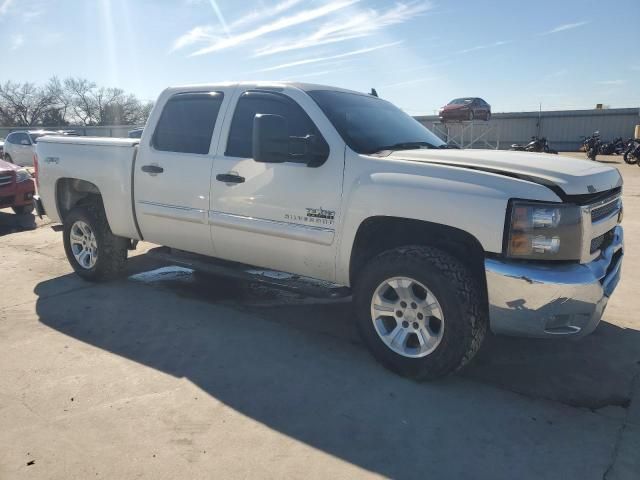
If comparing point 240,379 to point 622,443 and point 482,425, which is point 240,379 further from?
point 622,443

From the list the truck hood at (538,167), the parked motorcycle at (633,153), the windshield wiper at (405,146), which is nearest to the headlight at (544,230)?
the truck hood at (538,167)

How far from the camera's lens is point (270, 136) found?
138 inches

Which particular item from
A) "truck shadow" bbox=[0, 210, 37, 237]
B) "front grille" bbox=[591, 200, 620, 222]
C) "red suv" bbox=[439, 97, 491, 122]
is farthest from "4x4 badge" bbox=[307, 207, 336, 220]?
"red suv" bbox=[439, 97, 491, 122]

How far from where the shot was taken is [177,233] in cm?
461

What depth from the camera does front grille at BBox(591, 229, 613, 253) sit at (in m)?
3.16

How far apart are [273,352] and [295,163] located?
4.65ft

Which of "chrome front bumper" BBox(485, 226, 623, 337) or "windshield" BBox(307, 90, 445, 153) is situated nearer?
"chrome front bumper" BBox(485, 226, 623, 337)

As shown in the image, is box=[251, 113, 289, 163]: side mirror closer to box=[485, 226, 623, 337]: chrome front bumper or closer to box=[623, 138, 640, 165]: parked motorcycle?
box=[485, 226, 623, 337]: chrome front bumper

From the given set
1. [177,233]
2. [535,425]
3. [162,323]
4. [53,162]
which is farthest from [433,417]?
[53,162]

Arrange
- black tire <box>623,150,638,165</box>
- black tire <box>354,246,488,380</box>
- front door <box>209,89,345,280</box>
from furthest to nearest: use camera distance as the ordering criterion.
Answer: black tire <box>623,150,638,165</box>, front door <box>209,89,345,280</box>, black tire <box>354,246,488,380</box>

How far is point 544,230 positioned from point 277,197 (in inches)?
74.1

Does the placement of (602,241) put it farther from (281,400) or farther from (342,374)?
(281,400)

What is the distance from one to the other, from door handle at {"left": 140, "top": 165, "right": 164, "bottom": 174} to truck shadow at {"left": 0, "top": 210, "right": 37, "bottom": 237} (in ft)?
17.4

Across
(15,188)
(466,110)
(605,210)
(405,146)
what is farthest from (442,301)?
(466,110)
